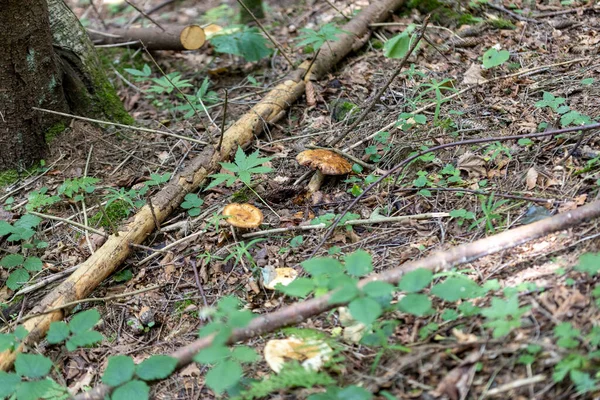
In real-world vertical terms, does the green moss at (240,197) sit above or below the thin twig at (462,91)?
below

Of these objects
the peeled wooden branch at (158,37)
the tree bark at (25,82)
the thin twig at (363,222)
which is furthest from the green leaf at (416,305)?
the peeled wooden branch at (158,37)

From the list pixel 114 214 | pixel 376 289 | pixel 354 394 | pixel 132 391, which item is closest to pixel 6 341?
pixel 132 391

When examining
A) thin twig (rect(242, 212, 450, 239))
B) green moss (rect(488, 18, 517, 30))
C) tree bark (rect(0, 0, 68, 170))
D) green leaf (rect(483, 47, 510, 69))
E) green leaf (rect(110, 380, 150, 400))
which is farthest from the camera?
green moss (rect(488, 18, 517, 30))

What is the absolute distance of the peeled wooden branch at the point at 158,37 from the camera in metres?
5.81

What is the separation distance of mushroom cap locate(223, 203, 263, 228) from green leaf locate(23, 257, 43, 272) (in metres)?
1.37

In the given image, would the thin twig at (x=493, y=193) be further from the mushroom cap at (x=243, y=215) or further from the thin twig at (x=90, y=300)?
the thin twig at (x=90, y=300)

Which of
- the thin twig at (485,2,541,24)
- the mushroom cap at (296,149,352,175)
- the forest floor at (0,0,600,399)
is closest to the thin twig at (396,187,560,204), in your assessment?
the forest floor at (0,0,600,399)

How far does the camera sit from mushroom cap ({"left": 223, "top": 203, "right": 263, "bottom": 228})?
140 inches

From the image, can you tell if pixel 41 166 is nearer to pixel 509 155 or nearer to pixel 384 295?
pixel 384 295

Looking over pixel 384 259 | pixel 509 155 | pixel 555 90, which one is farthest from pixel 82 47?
pixel 555 90

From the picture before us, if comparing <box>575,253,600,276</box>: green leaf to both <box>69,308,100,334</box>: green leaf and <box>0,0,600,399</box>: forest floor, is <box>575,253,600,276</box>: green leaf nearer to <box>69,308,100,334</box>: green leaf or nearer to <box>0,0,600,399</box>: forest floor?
<box>0,0,600,399</box>: forest floor

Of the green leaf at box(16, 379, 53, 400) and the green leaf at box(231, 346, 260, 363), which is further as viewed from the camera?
the green leaf at box(16, 379, 53, 400)

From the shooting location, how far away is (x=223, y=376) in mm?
2266

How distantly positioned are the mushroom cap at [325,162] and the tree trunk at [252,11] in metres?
3.36
